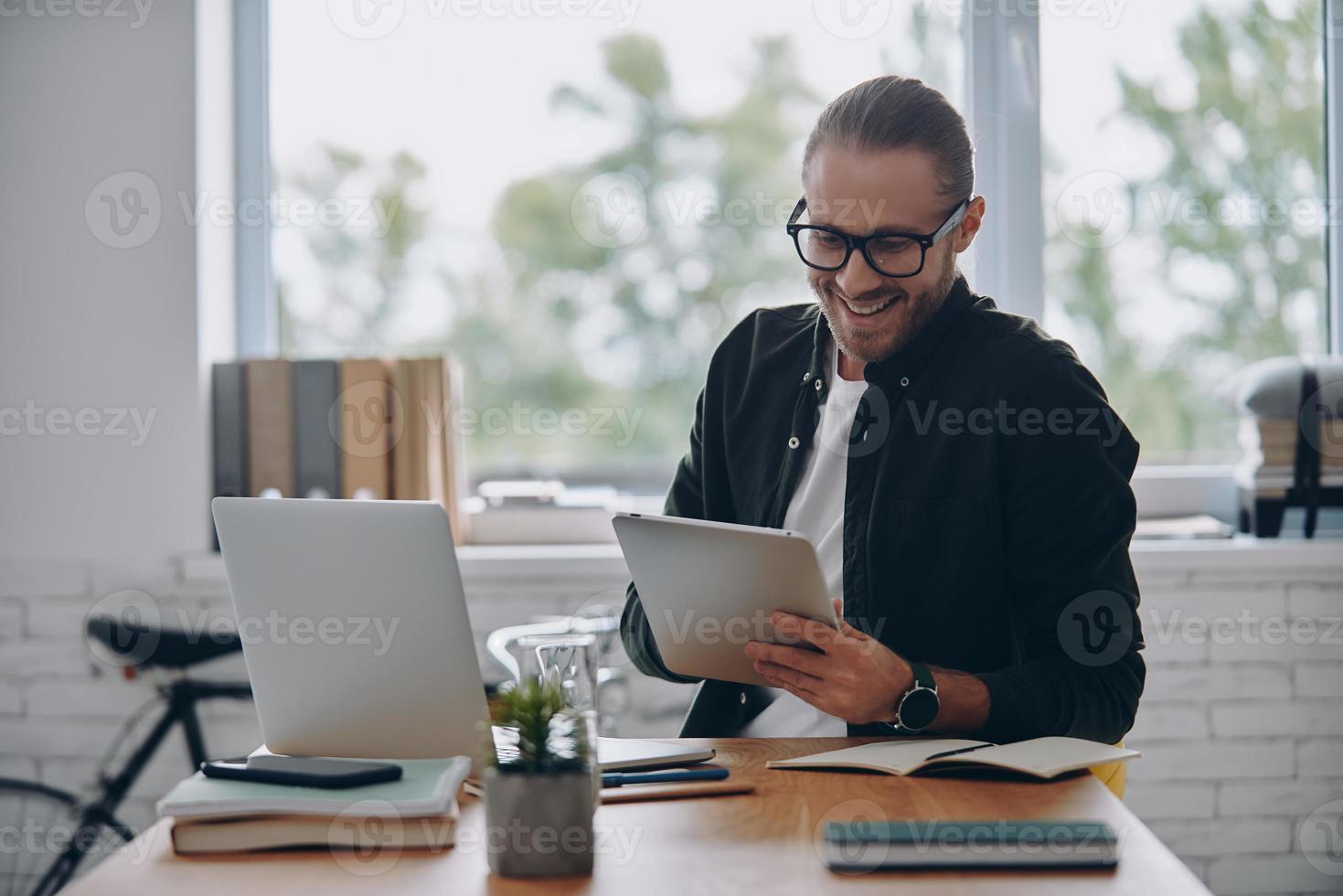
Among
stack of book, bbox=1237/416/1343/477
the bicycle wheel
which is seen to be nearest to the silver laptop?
the bicycle wheel

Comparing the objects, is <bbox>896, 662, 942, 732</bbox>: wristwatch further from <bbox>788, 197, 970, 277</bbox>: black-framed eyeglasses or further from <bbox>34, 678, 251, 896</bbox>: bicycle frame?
<bbox>34, 678, 251, 896</bbox>: bicycle frame

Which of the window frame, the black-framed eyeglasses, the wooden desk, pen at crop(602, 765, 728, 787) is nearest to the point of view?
the wooden desk

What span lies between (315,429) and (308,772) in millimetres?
1518

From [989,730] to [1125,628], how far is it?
0.68 ft

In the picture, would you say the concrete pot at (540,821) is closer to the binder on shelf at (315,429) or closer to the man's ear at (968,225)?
the man's ear at (968,225)

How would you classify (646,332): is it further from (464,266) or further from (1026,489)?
(1026,489)

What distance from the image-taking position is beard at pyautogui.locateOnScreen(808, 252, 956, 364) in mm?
1560

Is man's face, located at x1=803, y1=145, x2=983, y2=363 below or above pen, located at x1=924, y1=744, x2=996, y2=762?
above

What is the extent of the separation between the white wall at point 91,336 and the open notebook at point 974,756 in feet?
5.53

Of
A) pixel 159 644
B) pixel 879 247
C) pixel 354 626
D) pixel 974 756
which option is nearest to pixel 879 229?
pixel 879 247

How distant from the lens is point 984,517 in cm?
151

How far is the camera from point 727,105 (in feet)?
8.77

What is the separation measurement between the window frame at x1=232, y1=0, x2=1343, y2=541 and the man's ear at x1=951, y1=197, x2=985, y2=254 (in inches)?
41.5

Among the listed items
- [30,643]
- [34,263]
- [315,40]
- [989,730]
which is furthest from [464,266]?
[989,730]
